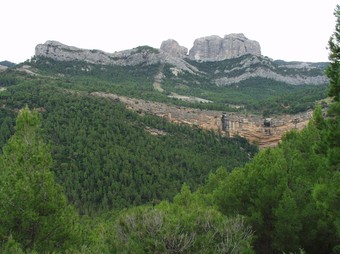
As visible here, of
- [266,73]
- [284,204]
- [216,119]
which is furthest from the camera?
[266,73]

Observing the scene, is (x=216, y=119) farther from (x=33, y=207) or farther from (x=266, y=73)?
(x=33, y=207)

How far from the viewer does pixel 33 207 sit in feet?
47.2

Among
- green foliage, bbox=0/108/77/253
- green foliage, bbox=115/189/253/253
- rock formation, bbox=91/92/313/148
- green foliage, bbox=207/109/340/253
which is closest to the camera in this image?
green foliage, bbox=115/189/253/253

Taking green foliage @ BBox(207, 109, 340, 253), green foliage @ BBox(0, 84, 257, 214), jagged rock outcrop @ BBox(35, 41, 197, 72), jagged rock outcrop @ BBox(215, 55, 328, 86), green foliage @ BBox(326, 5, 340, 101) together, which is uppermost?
jagged rock outcrop @ BBox(35, 41, 197, 72)

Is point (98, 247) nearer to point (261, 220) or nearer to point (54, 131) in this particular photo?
point (261, 220)

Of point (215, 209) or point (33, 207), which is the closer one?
point (33, 207)

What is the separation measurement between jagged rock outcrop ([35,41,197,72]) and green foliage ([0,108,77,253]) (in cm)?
14055

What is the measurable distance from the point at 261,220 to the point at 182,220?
21.3 feet

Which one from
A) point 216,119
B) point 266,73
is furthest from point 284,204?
point 266,73

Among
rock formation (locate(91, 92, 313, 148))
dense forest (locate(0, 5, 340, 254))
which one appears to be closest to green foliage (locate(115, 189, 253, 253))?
dense forest (locate(0, 5, 340, 254))

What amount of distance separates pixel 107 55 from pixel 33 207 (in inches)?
6182

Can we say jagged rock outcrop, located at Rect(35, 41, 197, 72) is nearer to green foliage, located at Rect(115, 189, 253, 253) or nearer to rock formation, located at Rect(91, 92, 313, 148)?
rock formation, located at Rect(91, 92, 313, 148)

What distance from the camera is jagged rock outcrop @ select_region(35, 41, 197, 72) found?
150 metres

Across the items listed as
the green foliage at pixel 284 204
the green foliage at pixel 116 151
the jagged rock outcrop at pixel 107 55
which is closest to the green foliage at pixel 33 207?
the green foliage at pixel 284 204
